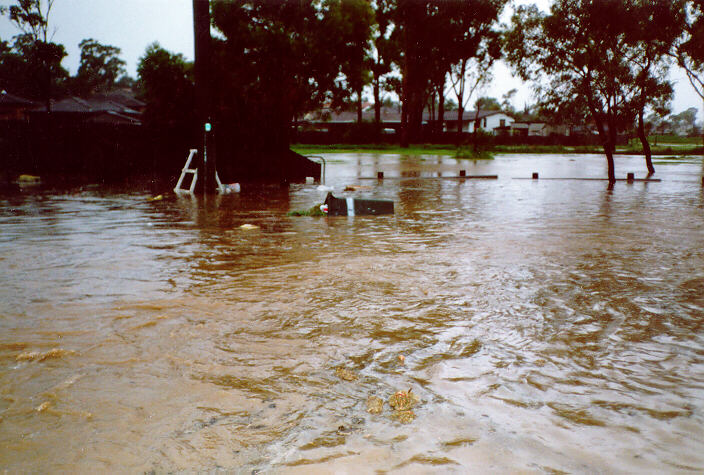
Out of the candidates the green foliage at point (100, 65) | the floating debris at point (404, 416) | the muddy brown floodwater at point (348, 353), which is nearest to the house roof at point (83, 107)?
the muddy brown floodwater at point (348, 353)

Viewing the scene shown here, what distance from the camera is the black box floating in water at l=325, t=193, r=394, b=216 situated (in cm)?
1023

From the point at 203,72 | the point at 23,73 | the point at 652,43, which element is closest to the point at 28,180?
the point at 203,72

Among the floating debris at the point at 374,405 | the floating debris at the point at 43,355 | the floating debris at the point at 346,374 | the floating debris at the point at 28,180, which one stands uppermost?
the floating debris at the point at 28,180

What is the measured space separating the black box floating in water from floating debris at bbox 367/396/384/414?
7167 mm

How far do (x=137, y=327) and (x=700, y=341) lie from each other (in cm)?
387

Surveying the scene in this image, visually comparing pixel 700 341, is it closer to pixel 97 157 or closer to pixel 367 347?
pixel 367 347

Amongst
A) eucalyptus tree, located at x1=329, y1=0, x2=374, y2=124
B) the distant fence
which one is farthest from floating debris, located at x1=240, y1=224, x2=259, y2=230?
the distant fence

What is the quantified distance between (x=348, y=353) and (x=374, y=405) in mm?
731

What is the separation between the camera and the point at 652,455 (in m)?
2.57

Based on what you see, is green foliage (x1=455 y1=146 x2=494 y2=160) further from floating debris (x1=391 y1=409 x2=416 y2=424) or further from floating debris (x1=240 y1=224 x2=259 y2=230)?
floating debris (x1=391 y1=409 x2=416 y2=424)

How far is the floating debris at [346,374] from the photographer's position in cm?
331

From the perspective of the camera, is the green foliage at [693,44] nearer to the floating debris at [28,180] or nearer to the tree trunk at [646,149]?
the tree trunk at [646,149]

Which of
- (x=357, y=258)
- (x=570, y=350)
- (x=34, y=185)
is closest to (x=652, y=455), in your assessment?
(x=570, y=350)

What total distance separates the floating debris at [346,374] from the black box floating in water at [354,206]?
6.79m
